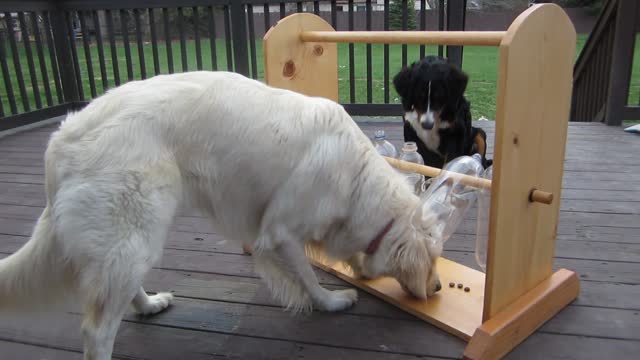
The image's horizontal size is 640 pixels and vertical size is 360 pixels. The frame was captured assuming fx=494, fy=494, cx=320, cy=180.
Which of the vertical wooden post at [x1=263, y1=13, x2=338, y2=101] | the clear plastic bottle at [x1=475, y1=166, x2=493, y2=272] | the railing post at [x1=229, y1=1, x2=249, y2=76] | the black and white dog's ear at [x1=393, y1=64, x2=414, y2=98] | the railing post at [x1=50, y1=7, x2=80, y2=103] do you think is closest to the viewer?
the clear plastic bottle at [x1=475, y1=166, x2=493, y2=272]

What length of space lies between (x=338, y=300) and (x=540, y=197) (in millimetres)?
810

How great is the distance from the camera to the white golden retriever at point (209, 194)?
1.37 metres

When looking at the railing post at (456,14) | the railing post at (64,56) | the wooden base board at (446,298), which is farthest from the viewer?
the railing post at (64,56)

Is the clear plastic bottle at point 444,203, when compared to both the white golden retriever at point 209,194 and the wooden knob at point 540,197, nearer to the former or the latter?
the white golden retriever at point 209,194

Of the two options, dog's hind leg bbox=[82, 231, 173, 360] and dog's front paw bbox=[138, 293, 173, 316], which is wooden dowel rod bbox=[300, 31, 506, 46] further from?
dog's front paw bbox=[138, 293, 173, 316]

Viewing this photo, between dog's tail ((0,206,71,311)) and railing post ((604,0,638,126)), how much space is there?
4.44 meters

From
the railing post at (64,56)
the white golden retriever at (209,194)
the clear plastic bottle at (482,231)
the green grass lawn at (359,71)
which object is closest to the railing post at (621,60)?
the green grass lawn at (359,71)

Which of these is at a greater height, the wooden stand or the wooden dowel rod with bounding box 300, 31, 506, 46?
the wooden dowel rod with bounding box 300, 31, 506, 46

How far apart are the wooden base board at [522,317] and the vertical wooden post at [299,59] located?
141 centimetres

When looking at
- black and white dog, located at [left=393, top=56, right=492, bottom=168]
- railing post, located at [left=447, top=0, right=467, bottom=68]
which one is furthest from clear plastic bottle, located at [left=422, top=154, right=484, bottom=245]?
railing post, located at [left=447, top=0, right=467, bottom=68]

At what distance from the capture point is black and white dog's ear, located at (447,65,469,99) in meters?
2.77

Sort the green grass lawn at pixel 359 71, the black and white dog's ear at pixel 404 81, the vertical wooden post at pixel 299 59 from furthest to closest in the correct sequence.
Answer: the green grass lawn at pixel 359 71
the black and white dog's ear at pixel 404 81
the vertical wooden post at pixel 299 59

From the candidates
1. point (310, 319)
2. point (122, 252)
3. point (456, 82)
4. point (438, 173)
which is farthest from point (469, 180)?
point (122, 252)

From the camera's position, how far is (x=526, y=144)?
152 centimetres
